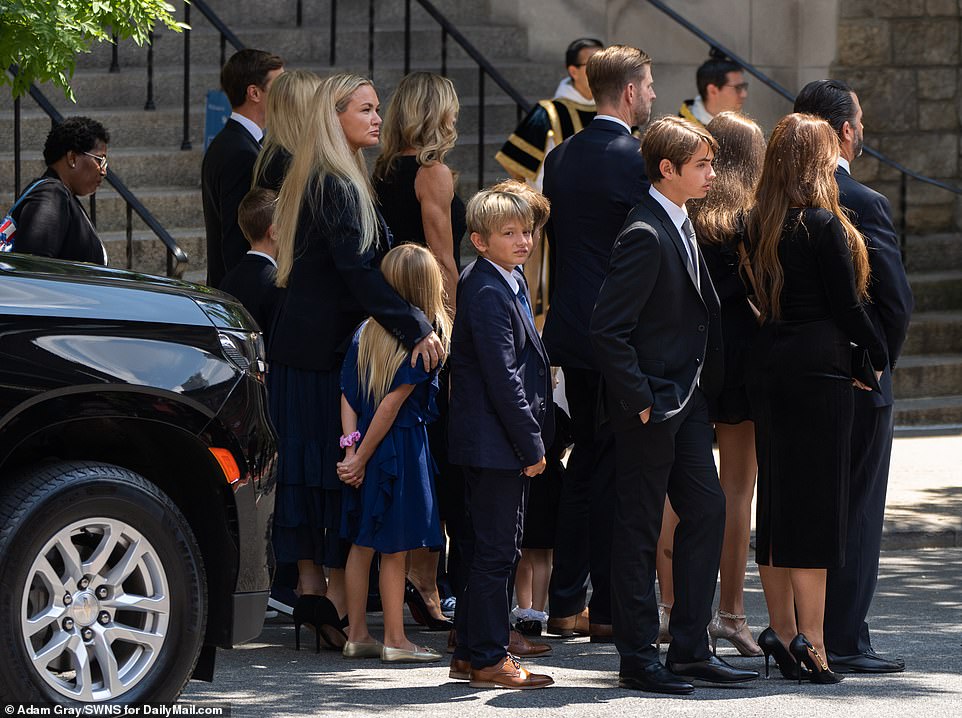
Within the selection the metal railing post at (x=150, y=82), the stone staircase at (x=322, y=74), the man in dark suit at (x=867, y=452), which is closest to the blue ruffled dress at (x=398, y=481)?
the man in dark suit at (x=867, y=452)

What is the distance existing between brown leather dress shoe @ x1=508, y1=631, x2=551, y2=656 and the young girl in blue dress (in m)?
0.30

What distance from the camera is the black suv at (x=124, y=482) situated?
16.1 feet

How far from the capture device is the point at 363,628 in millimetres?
6594

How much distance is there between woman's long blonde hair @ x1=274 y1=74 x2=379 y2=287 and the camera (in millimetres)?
6613

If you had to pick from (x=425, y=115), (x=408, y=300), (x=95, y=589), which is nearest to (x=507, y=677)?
(x=408, y=300)

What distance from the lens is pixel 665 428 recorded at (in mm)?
5953

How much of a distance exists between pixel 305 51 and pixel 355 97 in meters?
6.98

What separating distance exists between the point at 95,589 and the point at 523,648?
2.06 meters

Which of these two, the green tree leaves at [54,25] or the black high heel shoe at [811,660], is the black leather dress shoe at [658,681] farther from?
the green tree leaves at [54,25]

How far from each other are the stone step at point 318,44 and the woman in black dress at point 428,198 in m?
6.27

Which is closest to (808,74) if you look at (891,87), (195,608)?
(891,87)

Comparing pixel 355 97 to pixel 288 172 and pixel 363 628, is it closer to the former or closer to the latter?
pixel 288 172

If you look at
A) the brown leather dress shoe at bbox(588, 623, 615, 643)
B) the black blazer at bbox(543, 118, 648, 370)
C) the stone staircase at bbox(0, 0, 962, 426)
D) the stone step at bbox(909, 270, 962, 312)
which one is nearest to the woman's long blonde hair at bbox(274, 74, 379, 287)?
the black blazer at bbox(543, 118, 648, 370)

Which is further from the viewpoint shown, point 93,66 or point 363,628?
point 93,66
